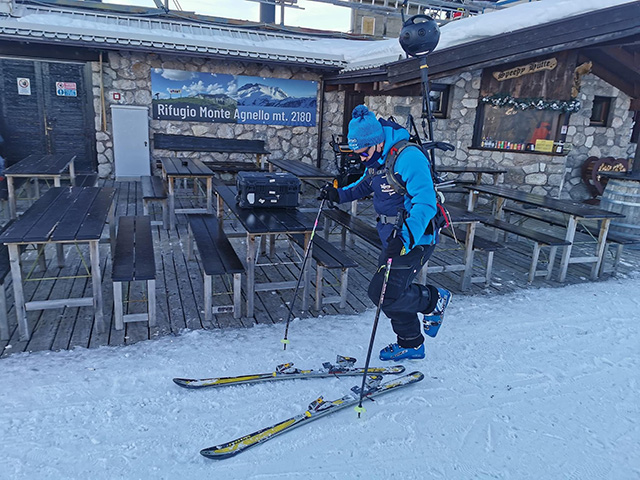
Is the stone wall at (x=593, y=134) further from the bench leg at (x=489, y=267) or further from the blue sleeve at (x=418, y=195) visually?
the blue sleeve at (x=418, y=195)

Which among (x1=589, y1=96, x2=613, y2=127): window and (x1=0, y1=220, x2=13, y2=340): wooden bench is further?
(x1=589, y1=96, x2=613, y2=127): window

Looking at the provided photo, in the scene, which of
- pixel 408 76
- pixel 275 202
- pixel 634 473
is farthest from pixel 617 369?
pixel 408 76

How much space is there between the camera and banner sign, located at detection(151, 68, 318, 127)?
1092 centimetres

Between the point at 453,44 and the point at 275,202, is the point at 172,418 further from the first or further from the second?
the point at 453,44

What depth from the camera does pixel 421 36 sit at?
3936 mm

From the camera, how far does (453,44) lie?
866 centimetres

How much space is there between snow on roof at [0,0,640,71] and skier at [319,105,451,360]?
6.08m

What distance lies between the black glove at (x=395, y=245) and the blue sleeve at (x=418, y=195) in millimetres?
94

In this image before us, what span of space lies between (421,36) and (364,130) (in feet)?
3.62

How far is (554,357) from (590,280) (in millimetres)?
2661

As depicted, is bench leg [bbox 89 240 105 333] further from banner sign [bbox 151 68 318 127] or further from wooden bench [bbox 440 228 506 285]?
banner sign [bbox 151 68 318 127]

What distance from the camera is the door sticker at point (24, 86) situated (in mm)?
9992

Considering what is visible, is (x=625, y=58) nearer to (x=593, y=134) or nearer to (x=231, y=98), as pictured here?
(x=593, y=134)

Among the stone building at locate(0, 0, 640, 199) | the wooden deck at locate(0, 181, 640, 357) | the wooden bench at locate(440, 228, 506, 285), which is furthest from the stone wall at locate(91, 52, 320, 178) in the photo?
the wooden bench at locate(440, 228, 506, 285)
